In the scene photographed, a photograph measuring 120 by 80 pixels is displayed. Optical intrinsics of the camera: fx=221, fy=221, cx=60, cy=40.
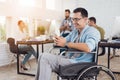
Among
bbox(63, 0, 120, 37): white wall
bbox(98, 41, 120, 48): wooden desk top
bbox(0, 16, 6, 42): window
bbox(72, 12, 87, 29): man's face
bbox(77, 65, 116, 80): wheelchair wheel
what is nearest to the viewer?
bbox(77, 65, 116, 80): wheelchair wheel

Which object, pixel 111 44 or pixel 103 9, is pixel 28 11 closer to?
pixel 111 44

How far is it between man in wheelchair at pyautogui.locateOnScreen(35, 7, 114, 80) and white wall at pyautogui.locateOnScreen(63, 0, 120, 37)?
469cm

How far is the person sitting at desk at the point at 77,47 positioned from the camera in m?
2.24

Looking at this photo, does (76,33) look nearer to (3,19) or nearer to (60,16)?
(3,19)

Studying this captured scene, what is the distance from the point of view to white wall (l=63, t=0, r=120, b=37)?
6945mm

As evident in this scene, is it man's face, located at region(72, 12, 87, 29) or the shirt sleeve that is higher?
man's face, located at region(72, 12, 87, 29)

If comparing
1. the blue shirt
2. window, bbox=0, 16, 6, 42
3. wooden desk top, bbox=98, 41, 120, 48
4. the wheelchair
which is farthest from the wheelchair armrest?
window, bbox=0, 16, 6, 42

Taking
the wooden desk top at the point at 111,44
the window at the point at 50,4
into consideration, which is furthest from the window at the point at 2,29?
the wooden desk top at the point at 111,44

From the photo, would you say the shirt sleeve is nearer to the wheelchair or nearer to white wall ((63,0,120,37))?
the wheelchair

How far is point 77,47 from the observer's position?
2273 mm

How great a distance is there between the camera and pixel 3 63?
16.1ft

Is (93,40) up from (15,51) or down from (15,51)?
up

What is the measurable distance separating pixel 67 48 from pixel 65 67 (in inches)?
10.0

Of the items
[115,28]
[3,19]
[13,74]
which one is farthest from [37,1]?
[115,28]
